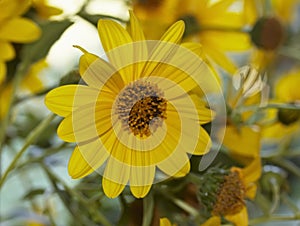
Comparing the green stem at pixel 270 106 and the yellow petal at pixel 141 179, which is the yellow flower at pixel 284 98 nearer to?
the green stem at pixel 270 106

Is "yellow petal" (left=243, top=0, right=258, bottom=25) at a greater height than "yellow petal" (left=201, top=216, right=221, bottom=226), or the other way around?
"yellow petal" (left=243, top=0, right=258, bottom=25)

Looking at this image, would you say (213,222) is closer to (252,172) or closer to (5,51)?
(252,172)

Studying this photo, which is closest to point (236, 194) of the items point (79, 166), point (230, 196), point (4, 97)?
point (230, 196)

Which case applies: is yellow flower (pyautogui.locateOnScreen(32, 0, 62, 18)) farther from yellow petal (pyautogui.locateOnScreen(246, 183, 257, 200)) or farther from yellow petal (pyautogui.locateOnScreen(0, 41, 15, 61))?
yellow petal (pyautogui.locateOnScreen(246, 183, 257, 200))

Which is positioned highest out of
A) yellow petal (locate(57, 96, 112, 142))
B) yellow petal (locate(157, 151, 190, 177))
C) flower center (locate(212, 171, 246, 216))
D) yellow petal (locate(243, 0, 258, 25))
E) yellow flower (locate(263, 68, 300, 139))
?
yellow petal (locate(57, 96, 112, 142))

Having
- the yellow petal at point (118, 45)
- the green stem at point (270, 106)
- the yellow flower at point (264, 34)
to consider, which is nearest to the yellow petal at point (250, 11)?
the yellow flower at point (264, 34)

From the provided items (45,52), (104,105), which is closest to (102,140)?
(104,105)

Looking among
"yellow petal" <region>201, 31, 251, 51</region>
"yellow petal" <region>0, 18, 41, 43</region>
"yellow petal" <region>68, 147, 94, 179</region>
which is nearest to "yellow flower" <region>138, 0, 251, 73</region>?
"yellow petal" <region>201, 31, 251, 51</region>
